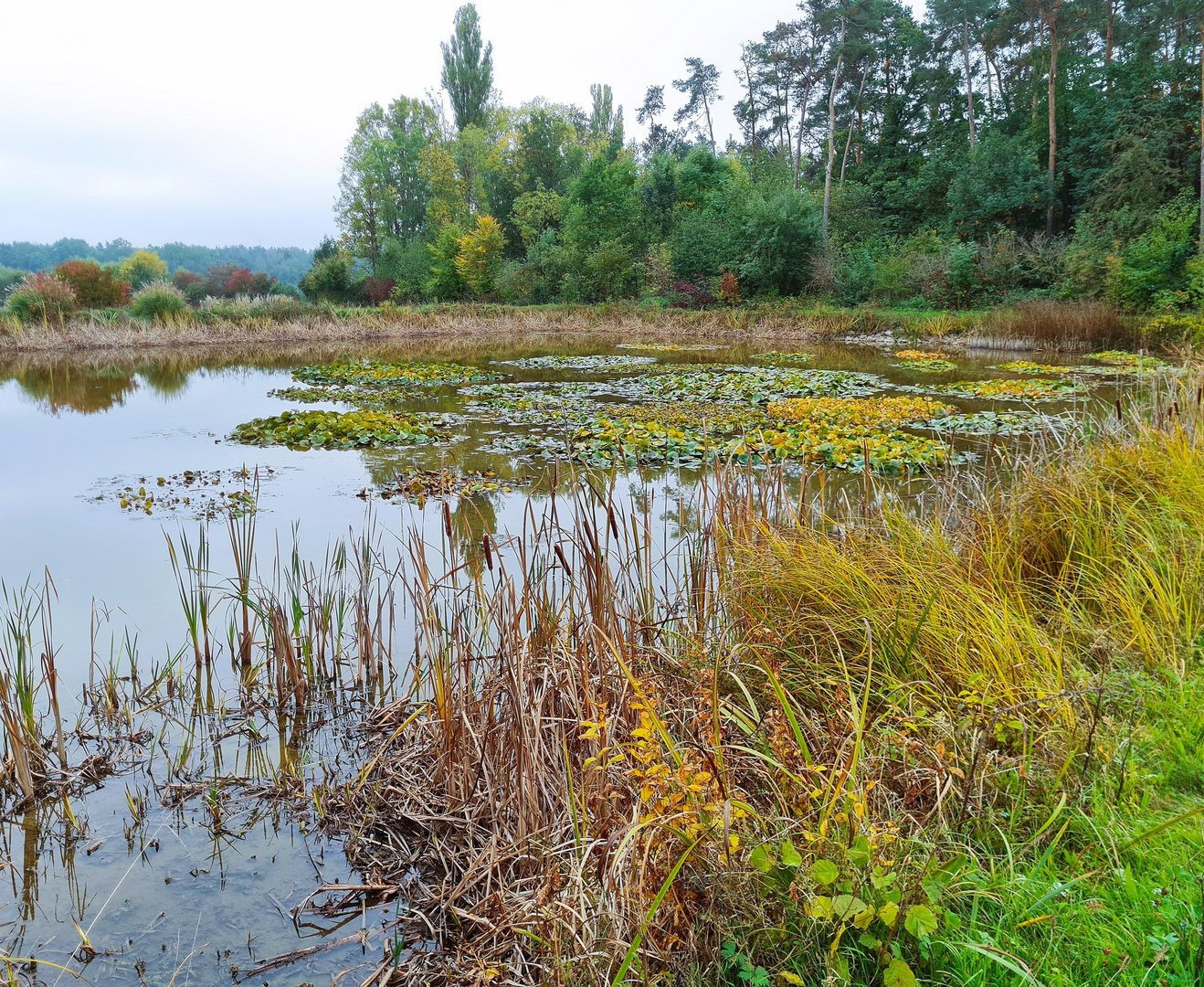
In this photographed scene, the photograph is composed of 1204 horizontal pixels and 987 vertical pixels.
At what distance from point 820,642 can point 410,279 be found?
123 feet

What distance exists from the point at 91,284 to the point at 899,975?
26.7 meters

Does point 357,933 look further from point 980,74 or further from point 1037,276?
point 980,74

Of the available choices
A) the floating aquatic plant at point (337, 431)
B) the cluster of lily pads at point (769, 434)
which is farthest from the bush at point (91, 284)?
the cluster of lily pads at point (769, 434)

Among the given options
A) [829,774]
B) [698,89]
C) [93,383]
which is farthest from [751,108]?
[829,774]

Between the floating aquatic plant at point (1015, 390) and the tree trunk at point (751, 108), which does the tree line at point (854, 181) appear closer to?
A: the tree trunk at point (751, 108)

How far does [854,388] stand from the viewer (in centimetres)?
1026

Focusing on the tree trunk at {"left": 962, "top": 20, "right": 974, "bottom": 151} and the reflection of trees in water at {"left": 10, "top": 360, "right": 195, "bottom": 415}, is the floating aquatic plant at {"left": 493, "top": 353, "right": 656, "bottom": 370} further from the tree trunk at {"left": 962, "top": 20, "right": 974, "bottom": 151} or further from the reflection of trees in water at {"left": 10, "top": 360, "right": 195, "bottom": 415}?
the tree trunk at {"left": 962, "top": 20, "right": 974, "bottom": 151}

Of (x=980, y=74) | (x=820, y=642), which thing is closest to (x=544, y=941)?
(x=820, y=642)

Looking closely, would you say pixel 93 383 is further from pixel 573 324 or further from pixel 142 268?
pixel 142 268

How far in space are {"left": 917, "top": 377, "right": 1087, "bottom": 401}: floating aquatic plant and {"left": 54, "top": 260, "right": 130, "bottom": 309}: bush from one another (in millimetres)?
22964

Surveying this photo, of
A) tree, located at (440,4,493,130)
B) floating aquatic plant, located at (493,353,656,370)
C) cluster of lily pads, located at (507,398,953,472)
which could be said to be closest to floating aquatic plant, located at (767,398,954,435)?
cluster of lily pads, located at (507,398,953,472)

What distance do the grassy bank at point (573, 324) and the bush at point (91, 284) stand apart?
5.54 feet

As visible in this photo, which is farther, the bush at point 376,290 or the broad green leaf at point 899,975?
the bush at point 376,290

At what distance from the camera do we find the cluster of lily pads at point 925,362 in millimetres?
13047
